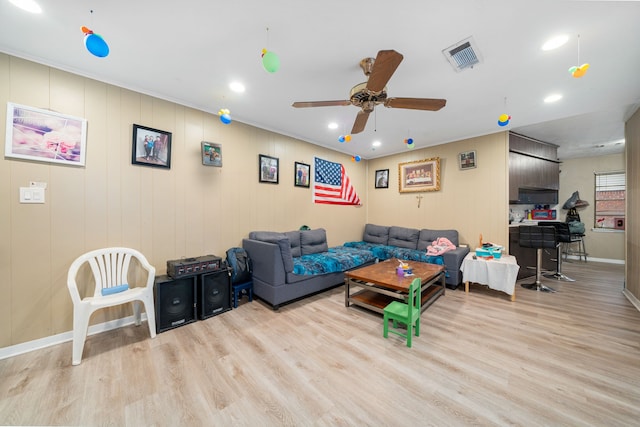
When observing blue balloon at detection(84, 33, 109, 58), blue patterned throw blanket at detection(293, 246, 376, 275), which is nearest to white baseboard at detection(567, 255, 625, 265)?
blue patterned throw blanket at detection(293, 246, 376, 275)

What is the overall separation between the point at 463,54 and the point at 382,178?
3744 millimetres

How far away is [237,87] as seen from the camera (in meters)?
2.66

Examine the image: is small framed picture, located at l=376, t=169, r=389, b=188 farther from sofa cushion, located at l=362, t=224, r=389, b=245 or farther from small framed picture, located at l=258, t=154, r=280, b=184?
small framed picture, located at l=258, t=154, r=280, b=184

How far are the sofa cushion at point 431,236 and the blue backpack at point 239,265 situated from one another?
3.40 metres

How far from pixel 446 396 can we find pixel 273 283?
2066 millimetres

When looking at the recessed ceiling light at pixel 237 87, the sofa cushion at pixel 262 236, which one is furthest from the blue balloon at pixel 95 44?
the sofa cushion at pixel 262 236

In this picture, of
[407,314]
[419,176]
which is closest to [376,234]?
[419,176]

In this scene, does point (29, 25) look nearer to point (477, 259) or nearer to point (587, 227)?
point (477, 259)

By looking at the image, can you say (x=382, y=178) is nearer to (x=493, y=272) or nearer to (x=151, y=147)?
(x=493, y=272)

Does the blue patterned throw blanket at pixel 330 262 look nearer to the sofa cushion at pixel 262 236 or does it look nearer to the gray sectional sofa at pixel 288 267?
the gray sectional sofa at pixel 288 267

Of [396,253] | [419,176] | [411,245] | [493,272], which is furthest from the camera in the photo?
[419,176]

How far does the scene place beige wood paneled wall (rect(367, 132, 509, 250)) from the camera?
13.3 feet

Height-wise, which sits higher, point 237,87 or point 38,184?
point 237,87

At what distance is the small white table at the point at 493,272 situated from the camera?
3232 mm
